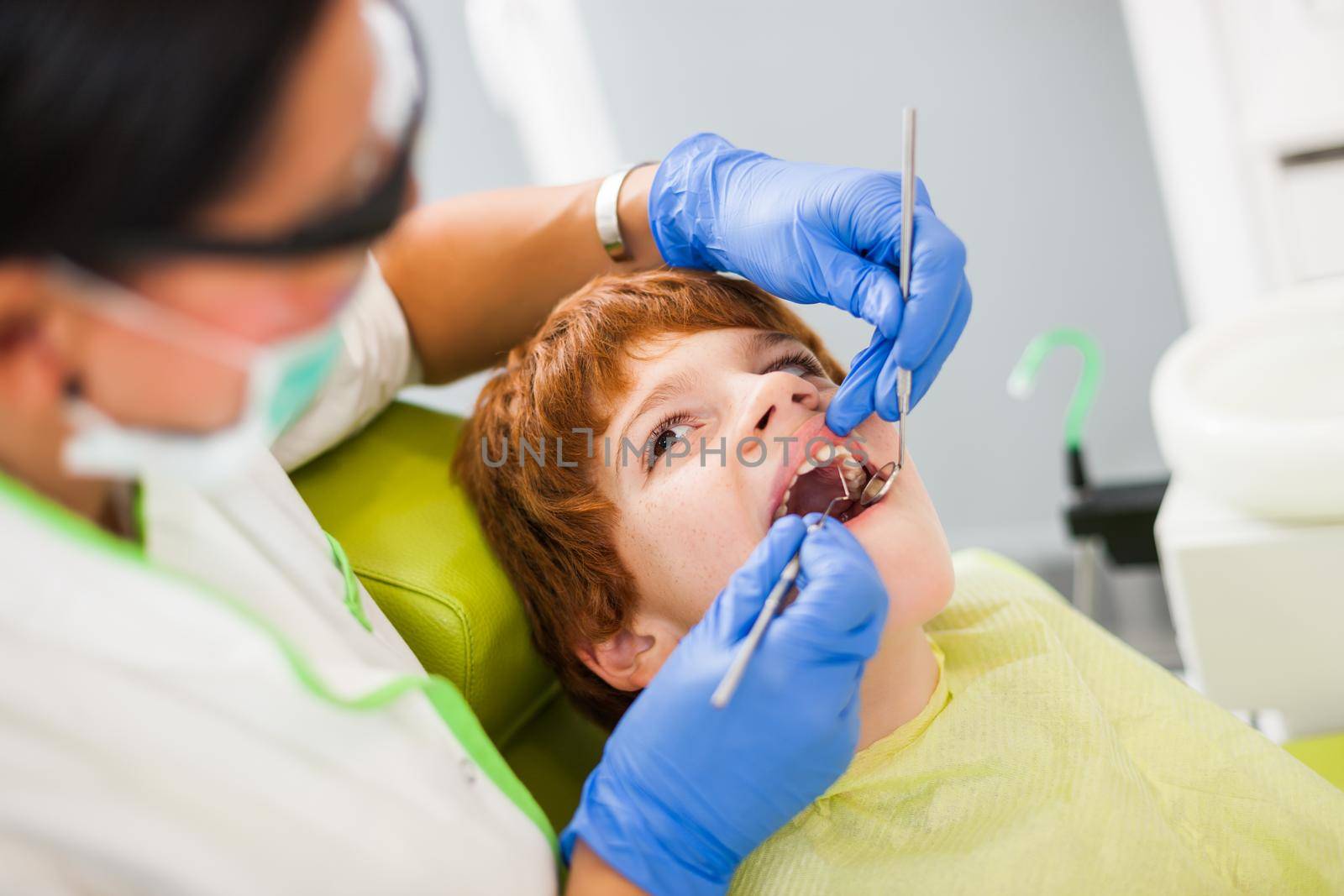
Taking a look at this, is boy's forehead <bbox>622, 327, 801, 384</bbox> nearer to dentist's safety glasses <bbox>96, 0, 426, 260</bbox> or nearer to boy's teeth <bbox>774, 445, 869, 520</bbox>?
boy's teeth <bbox>774, 445, 869, 520</bbox>

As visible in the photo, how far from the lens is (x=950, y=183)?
2688 mm

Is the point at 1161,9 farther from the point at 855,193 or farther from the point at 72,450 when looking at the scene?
the point at 72,450

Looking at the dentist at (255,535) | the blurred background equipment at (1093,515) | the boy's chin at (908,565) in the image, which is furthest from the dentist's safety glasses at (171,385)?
the blurred background equipment at (1093,515)

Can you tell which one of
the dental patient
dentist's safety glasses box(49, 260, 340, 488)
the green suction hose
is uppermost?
dentist's safety glasses box(49, 260, 340, 488)

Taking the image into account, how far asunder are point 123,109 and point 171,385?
175 mm

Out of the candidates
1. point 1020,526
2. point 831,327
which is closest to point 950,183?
point 831,327

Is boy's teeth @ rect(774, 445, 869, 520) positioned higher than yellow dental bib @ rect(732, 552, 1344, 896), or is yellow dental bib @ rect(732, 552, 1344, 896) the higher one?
boy's teeth @ rect(774, 445, 869, 520)

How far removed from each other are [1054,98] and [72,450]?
243 centimetres

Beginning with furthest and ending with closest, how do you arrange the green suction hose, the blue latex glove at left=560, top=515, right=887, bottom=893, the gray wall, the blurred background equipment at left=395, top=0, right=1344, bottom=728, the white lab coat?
the gray wall
the green suction hose
the blurred background equipment at left=395, top=0, right=1344, bottom=728
the blue latex glove at left=560, top=515, right=887, bottom=893
the white lab coat

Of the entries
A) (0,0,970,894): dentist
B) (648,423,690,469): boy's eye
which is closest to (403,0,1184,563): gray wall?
(0,0,970,894): dentist

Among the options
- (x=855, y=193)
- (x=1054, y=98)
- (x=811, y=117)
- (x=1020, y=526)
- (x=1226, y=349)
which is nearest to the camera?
(x=855, y=193)

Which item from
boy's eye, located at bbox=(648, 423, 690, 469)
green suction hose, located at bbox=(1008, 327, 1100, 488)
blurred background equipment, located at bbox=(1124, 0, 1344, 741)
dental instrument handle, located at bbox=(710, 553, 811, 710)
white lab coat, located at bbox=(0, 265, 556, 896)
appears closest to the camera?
white lab coat, located at bbox=(0, 265, 556, 896)

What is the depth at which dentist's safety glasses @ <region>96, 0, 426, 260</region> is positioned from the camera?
60cm

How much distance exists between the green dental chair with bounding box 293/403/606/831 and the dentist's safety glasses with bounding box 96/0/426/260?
659 mm
